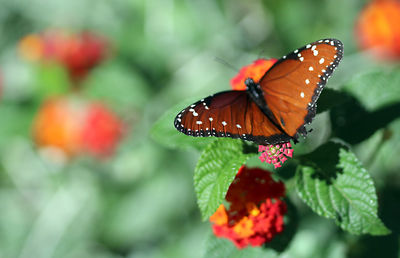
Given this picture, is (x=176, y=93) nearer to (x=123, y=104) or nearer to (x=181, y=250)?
(x=123, y=104)

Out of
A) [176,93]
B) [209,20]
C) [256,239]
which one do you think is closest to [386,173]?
[256,239]

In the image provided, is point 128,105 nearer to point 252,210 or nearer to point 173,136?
point 173,136

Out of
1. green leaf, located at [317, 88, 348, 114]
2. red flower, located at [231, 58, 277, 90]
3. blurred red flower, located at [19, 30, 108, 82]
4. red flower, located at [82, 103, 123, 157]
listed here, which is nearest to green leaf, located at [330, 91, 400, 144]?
A: green leaf, located at [317, 88, 348, 114]

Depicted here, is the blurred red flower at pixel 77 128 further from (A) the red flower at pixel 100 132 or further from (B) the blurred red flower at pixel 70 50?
(B) the blurred red flower at pixel 70 50

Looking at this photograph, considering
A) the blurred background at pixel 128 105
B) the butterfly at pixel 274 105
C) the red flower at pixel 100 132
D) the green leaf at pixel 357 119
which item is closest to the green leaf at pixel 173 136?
the butterfly at pixel 274 105

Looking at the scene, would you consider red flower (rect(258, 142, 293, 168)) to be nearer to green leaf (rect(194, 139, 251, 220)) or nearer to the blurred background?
green leaf (rect(194, 139, 251, 220))
